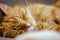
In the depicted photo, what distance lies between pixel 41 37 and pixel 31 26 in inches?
8.5

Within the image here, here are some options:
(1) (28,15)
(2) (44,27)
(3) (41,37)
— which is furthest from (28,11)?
(3) (41,37)

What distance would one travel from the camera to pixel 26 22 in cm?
89

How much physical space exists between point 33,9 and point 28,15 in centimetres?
6

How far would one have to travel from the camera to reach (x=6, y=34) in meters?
0.91

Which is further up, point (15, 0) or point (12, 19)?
point (15, 0)

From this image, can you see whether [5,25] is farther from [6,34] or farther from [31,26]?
[31,26]

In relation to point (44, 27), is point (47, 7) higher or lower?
higher

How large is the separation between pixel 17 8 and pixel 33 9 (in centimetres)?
10

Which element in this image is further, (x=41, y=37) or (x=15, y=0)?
(x=15, y=0)

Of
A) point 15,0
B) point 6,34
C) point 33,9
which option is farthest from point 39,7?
point 6,34

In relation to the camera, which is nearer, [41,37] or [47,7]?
[41,37]

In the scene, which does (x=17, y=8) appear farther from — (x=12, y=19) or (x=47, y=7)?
(x=47, y=7)

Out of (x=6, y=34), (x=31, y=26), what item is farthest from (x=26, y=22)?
(x=6, y=34)

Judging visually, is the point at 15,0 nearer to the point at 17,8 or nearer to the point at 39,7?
the point at 17,8
